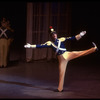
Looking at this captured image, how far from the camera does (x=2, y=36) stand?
7711 millimetres

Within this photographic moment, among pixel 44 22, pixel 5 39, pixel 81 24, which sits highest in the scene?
pixel 44 22

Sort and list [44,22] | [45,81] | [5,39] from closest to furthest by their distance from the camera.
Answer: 1. [45,81]
2. [5,39]
3. [44,22]

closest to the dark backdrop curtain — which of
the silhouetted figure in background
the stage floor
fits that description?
the stage floor

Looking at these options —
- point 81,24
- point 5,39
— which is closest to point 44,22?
point 5,39

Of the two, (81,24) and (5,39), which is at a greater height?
(5,39)

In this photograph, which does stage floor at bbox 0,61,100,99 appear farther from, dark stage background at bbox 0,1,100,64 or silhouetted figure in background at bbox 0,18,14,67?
dark stage background at bbox 0,1,100,64

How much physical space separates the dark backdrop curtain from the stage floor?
31 cm

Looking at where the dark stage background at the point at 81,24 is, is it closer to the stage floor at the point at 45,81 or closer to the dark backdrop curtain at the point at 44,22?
the dark backdrop curtain at the point at 44,22

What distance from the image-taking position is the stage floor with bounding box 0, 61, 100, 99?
5.40 meters

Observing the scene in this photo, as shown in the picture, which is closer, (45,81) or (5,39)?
(45,81)

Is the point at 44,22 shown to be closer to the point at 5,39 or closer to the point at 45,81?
the point at 5,39

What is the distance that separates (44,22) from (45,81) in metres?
2.61

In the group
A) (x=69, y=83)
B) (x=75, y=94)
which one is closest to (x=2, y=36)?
(x=69, y=83)

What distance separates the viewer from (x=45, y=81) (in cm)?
641
